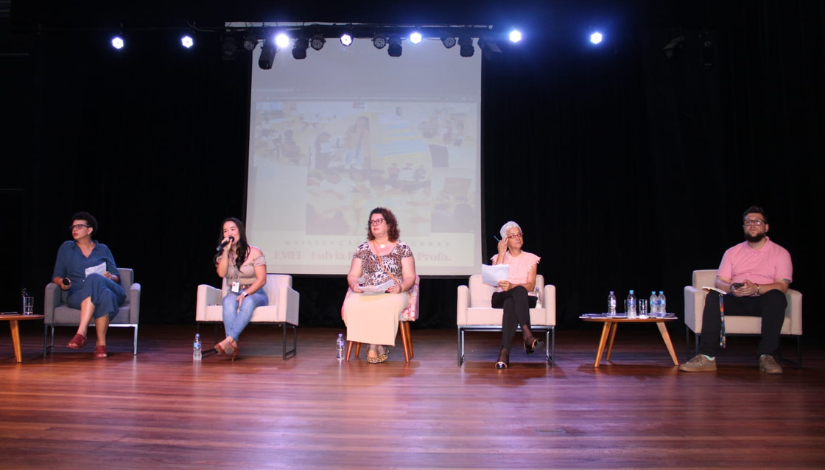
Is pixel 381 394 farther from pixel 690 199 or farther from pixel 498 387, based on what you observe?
pixel 690 199

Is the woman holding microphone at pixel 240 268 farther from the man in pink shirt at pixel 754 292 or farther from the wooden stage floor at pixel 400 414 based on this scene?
the man in pink shirt at pixel 754 292

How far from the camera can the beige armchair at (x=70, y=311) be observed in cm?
488

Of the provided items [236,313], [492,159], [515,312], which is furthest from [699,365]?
[492,159]

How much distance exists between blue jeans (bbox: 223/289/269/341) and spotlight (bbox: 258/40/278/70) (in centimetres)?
328

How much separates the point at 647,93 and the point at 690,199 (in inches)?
51.4

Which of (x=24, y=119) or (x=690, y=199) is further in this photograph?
(x=24, y=119)

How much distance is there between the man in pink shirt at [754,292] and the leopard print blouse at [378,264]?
201cm

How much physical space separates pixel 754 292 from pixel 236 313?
138 inches

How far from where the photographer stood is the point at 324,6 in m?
6.68

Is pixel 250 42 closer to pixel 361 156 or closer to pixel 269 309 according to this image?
pixel 361 156

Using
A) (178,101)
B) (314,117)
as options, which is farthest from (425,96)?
(178,101)

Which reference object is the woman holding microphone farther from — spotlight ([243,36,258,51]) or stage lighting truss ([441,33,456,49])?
stage lighting truss ([441,33,456,49])

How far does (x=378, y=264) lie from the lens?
4.95 meters

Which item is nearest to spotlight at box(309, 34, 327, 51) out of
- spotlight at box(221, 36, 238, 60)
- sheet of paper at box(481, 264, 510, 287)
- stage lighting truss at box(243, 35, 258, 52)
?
stage lighting truss at box(243, 35, 258, 52)
